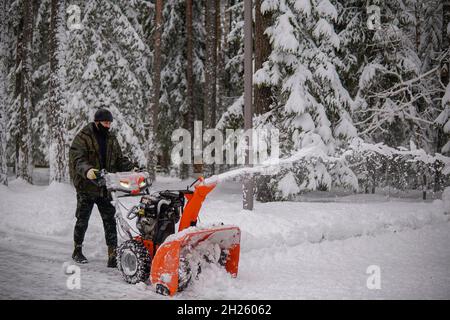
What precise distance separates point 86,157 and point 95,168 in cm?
26

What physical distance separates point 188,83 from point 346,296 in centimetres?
1961

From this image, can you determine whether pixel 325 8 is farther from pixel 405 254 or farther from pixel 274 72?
pixel 405 254

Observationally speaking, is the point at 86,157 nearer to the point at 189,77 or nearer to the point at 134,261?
the point at 134,261

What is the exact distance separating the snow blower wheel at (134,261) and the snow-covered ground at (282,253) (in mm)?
140

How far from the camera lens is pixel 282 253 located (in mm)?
7707

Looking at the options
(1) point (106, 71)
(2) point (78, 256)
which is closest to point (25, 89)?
(1) point (106, 71)

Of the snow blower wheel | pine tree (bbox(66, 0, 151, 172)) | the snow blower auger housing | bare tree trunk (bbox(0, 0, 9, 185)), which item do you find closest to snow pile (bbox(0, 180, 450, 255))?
the snow blower auger housing

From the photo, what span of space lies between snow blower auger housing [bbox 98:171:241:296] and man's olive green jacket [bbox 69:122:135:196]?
1.61 feet

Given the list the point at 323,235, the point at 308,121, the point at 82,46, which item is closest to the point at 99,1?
the point at 82,46

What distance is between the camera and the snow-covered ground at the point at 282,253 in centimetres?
555

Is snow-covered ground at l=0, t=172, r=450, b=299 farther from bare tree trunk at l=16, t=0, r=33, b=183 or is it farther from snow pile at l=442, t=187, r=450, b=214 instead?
bare tree trunk at l=16, t=0, r=33, b=183

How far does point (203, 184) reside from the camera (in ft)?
18.0

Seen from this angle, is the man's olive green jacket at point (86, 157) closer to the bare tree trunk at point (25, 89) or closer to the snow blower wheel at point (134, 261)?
the snow blower wheel at point (134, 261)

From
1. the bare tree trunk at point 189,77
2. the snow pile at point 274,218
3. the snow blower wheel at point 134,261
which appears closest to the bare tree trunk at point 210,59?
the bare tree trunk at point 189,77
